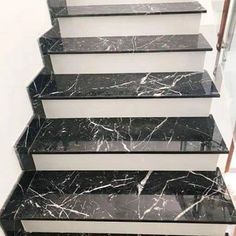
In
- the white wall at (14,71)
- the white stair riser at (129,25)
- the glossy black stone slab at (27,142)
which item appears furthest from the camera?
the white stair riser at (129,25)

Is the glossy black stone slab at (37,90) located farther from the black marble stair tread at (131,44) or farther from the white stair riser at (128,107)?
the black marble stair tread at (131,44)

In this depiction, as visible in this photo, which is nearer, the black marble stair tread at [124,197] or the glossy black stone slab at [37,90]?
the black marble stair tread at [124,197]

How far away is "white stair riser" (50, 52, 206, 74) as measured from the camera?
1879mm

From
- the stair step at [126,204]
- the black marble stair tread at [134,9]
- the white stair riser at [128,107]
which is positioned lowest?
the stair step at [126,204]

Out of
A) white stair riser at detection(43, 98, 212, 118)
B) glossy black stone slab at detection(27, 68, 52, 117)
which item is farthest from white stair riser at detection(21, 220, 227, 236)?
glossy black stone slab at detection(27, 68, 52, 117)

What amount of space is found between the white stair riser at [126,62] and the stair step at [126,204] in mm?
753

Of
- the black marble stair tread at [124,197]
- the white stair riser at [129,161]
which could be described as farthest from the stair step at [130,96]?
the black marble stair tread at [124,197]

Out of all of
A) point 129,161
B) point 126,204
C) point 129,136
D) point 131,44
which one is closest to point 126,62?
point 131,44

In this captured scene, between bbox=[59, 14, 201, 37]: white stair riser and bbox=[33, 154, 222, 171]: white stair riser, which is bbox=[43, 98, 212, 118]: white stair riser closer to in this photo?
bbox=[33, 154, 222, 171]: white stair riser

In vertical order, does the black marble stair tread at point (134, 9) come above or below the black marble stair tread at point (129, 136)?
above

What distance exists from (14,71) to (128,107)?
72 centimetres

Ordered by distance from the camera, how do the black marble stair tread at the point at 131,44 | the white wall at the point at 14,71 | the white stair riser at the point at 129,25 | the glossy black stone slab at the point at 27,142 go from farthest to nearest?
the white stair riser at the point at 129,25 → the black marble stair tread at the point at 131,44 → the glossy black stone slab at the point at 27,142 → the white wall at the point at 14,71

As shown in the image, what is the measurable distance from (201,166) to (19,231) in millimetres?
1096

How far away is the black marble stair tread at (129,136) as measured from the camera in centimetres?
159
